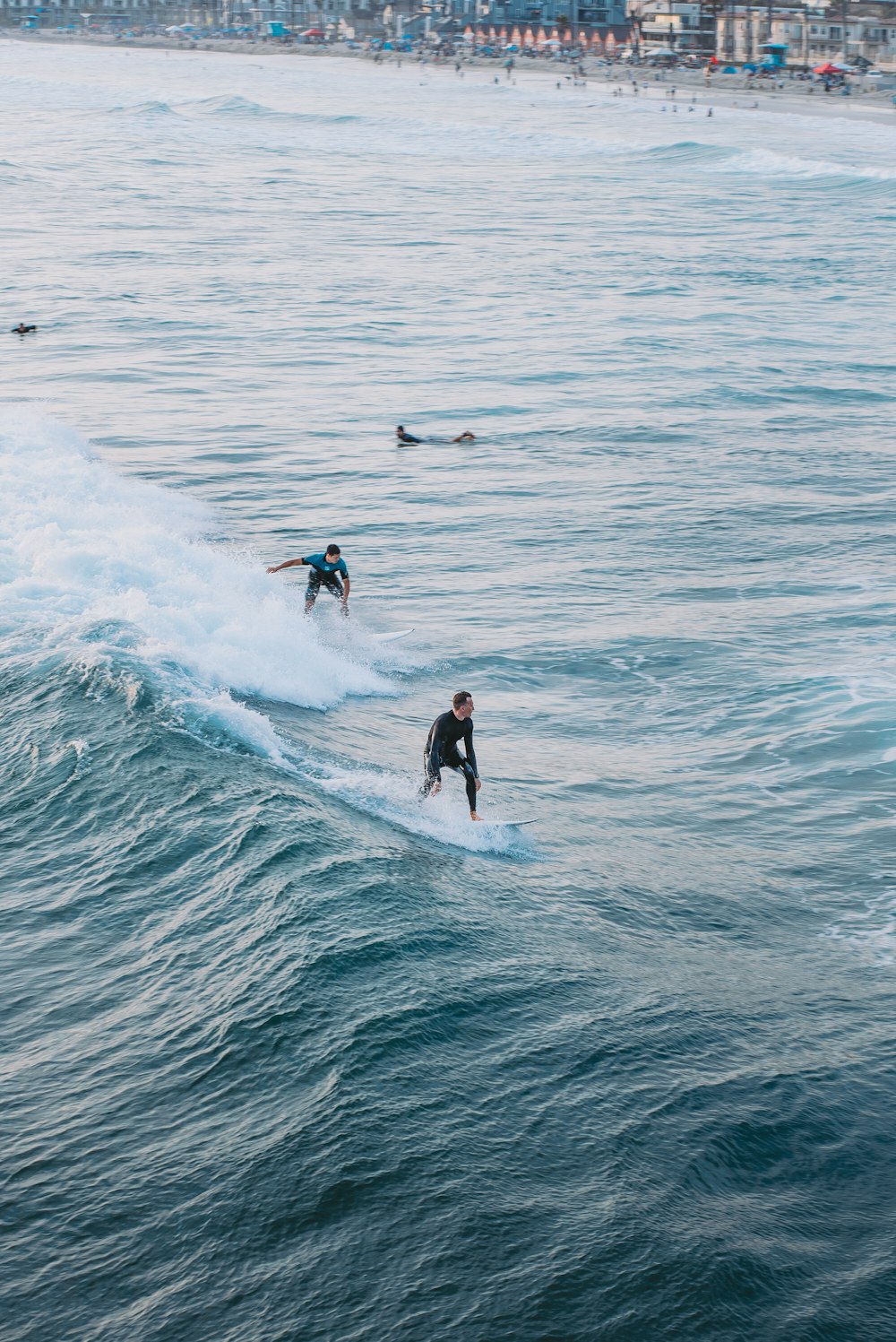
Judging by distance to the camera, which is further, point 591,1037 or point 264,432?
point 264,432

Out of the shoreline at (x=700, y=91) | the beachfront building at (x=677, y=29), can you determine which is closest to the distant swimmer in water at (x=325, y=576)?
the shoreline at (x=700, y=91)

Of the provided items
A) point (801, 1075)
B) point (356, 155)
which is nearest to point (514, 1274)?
point (801, 1075)

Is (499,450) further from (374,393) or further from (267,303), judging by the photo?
(267,303)

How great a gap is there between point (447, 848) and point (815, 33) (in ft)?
498

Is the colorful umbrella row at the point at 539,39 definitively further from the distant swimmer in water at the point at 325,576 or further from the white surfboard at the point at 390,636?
the white surfboard at the point at 390,636

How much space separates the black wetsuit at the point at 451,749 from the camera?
14336 mm

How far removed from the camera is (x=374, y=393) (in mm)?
36250

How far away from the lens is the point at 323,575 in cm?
2117

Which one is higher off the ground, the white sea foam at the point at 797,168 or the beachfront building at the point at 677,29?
the beachfront building at the point at 677,29

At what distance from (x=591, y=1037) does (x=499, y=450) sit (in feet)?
72.7

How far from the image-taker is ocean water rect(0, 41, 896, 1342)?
8.79 meters

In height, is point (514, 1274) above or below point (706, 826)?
above

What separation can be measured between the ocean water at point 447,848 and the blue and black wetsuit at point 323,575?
1.41ft

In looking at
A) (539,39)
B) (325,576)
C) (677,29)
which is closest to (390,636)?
(325,576)
